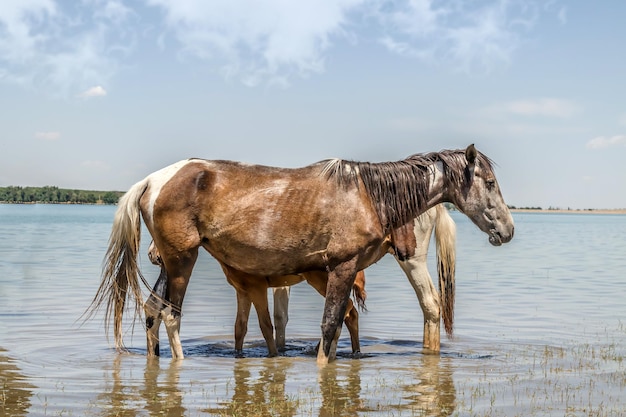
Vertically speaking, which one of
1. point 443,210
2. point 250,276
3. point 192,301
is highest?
point 443,210

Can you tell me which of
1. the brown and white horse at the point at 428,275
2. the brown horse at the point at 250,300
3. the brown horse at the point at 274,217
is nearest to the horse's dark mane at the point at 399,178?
the brown horse at the point at 274,217

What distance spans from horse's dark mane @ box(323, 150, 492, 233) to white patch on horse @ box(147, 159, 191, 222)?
1481 millimetres

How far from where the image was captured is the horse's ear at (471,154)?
27.3 feet

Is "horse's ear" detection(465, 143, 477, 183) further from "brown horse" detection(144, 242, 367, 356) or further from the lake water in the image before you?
the lake water

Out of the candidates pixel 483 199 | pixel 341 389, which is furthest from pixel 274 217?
pixel 483 199

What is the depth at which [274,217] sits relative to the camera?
810 centimetres

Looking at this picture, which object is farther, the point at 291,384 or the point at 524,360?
the point at 524,360

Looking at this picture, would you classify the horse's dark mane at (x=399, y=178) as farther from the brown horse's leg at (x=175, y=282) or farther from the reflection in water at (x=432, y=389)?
the brown horse's leg at (x=175, y=282)

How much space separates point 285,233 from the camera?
26.6ft

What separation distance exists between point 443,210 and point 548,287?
9507mm

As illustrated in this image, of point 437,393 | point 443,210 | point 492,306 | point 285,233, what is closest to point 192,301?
point 492,306

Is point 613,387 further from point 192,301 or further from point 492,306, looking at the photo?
point 192,301

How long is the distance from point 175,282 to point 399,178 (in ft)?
8.19

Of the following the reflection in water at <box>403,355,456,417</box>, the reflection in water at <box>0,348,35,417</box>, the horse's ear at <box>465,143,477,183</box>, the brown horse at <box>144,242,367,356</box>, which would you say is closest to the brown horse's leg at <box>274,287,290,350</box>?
the brown horse at <box>144,242,367,356</box>
